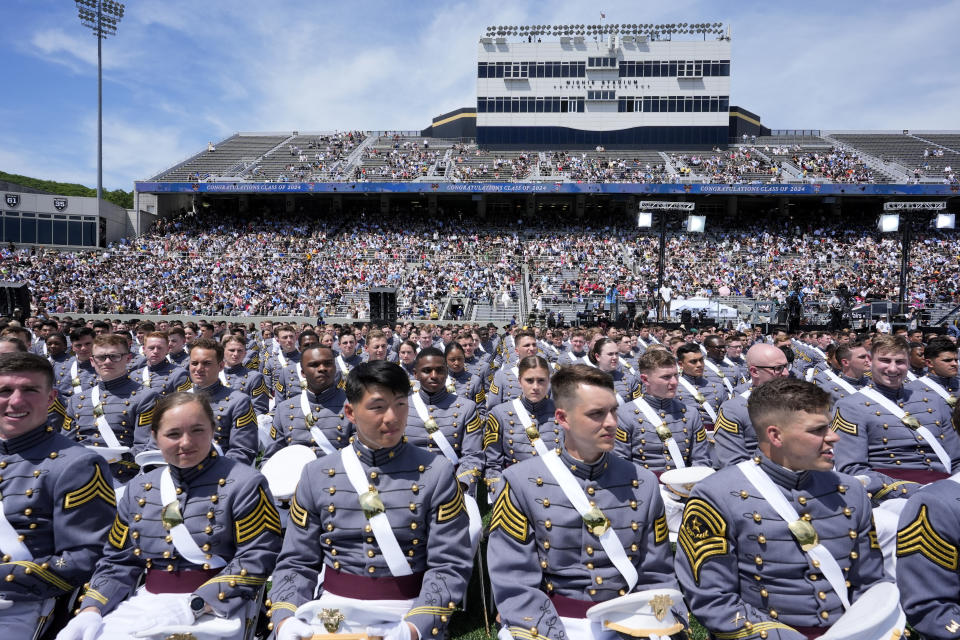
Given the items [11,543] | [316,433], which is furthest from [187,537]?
[316,433]

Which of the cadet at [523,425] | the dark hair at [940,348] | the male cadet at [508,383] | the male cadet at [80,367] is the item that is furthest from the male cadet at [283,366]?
the dark hair at [940,348]

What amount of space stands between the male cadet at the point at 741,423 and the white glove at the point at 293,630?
12.3 ft

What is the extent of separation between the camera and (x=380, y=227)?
1599 inches

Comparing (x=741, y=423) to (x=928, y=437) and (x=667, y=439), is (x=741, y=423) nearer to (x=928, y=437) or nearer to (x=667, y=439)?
(x=667, y=439)

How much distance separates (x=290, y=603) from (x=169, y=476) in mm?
1030

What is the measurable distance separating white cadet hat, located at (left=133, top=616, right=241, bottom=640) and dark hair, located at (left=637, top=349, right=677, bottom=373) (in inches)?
152

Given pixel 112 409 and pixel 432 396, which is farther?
pixel 432 396

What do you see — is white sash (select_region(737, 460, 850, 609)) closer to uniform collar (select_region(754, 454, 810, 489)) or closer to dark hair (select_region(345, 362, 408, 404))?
uniform collar (select_region(754, 454, 810, 489))

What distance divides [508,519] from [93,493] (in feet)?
7.14

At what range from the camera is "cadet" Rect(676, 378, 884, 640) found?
2.39 metres

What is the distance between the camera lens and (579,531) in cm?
264

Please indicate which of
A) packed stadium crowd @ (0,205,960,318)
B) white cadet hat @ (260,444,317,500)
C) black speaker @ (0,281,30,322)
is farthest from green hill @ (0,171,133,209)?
white cadet hat @ (260,444,317,500)

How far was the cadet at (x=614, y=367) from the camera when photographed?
6.61 m

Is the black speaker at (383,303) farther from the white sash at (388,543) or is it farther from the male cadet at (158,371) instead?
the white sash at (388,543)
